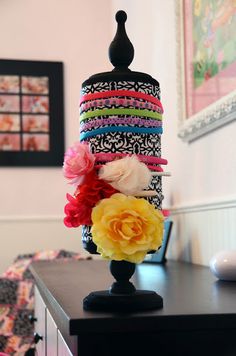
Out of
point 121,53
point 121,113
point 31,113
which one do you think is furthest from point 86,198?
point 31,113

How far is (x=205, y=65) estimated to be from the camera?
177 cm

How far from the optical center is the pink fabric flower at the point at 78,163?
2.79 feet

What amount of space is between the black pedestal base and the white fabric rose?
0.16 metres

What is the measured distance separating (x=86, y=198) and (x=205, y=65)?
1.05m

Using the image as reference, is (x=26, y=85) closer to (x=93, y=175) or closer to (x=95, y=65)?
(x=95, y=65)

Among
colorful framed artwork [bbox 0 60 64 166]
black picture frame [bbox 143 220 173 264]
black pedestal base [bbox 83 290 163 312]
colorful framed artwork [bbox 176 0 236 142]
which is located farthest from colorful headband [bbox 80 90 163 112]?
colorful framed artwork [bbox 0 60 64 166]

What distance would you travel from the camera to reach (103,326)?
76 cm

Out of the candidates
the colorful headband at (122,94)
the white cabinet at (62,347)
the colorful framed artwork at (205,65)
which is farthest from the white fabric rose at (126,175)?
the colorful framed artwork at (205,65)

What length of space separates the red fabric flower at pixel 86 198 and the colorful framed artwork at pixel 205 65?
0.76 meters

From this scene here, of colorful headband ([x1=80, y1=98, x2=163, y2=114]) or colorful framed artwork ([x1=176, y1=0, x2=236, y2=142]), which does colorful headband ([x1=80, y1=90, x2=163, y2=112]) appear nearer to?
colorful headband ([x1=80, y1=98, x2=163, y2=114])

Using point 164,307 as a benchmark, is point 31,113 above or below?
above

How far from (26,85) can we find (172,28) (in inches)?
56.4

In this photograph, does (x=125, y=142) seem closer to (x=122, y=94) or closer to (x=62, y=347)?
(x=122, y=94)

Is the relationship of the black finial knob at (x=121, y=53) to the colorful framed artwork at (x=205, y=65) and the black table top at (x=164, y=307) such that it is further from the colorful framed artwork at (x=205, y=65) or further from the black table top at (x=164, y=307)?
the colorful framed artwork at (x=205, y=65)
